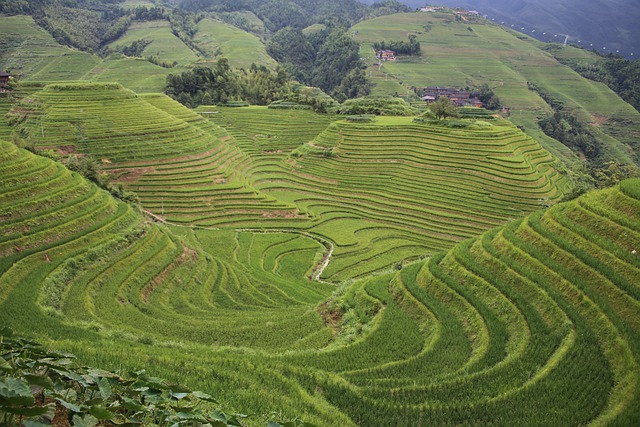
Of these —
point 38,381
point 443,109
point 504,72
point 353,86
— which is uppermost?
point 504,72

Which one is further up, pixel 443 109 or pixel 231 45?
pixel 443 109

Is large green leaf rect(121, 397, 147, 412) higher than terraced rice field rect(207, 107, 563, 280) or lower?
higher

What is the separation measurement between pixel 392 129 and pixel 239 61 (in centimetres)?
7012

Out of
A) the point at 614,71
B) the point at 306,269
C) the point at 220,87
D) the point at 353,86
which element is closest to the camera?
the point at 306,269

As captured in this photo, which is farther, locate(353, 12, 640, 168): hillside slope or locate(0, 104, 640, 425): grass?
locate(353, 12, 640, 168): hillside slope

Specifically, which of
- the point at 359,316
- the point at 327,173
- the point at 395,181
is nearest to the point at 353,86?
the point at 327,173

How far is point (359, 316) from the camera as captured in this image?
17062mm

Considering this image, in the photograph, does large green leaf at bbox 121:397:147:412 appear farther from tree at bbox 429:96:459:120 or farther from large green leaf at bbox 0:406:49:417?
tree at bbox 429:96:459:120

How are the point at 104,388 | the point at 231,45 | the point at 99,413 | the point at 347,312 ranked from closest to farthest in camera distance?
the point at 99,413 < the point at 104,388 < the point at 347,312 < the point at 231,45

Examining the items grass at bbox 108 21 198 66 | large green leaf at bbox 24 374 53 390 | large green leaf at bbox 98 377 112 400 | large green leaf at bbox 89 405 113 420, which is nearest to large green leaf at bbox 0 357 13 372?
large green leaf at bbox 24 374 53 390

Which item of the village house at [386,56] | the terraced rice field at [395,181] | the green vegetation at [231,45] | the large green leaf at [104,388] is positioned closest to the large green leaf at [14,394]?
the large green leaf at [104,388]

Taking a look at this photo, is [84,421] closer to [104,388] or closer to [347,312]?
[104,388]

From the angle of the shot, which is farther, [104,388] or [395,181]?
[395,181]

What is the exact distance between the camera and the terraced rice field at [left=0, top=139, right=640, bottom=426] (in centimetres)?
1005
